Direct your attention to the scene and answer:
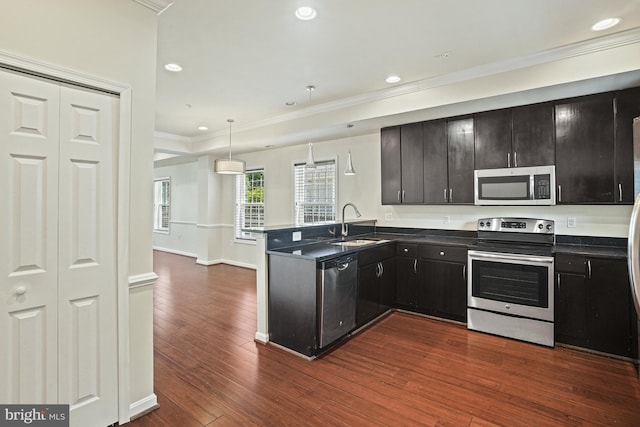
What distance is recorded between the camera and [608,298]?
9.63 feet

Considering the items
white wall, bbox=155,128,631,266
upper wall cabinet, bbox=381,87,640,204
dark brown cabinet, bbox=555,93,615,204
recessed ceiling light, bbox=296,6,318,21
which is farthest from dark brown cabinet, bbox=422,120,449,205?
recessed ceiling light, bbox=296,6,318,21

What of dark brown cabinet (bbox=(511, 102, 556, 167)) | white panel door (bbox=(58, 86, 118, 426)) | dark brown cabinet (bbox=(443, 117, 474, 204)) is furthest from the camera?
dark brown cabinet (bbox=(443, 117, 474, 204))

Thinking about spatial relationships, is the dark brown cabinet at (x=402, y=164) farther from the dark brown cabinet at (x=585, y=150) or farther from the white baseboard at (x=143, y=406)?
the white baseboard at (x=143, y=406)

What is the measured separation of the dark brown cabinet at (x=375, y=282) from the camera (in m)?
3.53

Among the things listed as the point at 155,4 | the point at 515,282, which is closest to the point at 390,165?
the point at 515,282

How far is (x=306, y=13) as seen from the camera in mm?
2418

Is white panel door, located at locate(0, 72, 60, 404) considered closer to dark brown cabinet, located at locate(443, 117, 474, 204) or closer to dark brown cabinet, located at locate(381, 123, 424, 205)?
dark brown cabinet, located at locate(381, 123, 424, 205)

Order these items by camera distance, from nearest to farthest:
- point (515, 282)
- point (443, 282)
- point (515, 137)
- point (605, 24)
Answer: point (605, 24) → point (515, 282) → point (515, 137) → point (443, 282)

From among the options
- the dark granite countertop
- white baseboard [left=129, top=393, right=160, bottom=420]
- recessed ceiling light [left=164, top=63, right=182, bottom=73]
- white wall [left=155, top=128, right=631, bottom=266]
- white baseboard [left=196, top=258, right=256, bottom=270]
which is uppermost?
recessed ceiling light [left=164, top=63, right=182, bottom=73]

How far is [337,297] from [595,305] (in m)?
2.43

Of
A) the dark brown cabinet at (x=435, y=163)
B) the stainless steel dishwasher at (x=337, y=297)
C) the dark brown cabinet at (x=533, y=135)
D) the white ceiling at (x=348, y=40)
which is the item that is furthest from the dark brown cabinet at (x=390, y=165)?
the stainless steel dishwasher at (x=337, y=297)

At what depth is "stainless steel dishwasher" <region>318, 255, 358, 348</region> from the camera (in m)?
2.95

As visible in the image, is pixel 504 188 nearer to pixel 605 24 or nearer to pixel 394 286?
pixel 605 24

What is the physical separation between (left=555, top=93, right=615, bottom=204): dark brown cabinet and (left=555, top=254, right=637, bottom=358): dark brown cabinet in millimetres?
684
